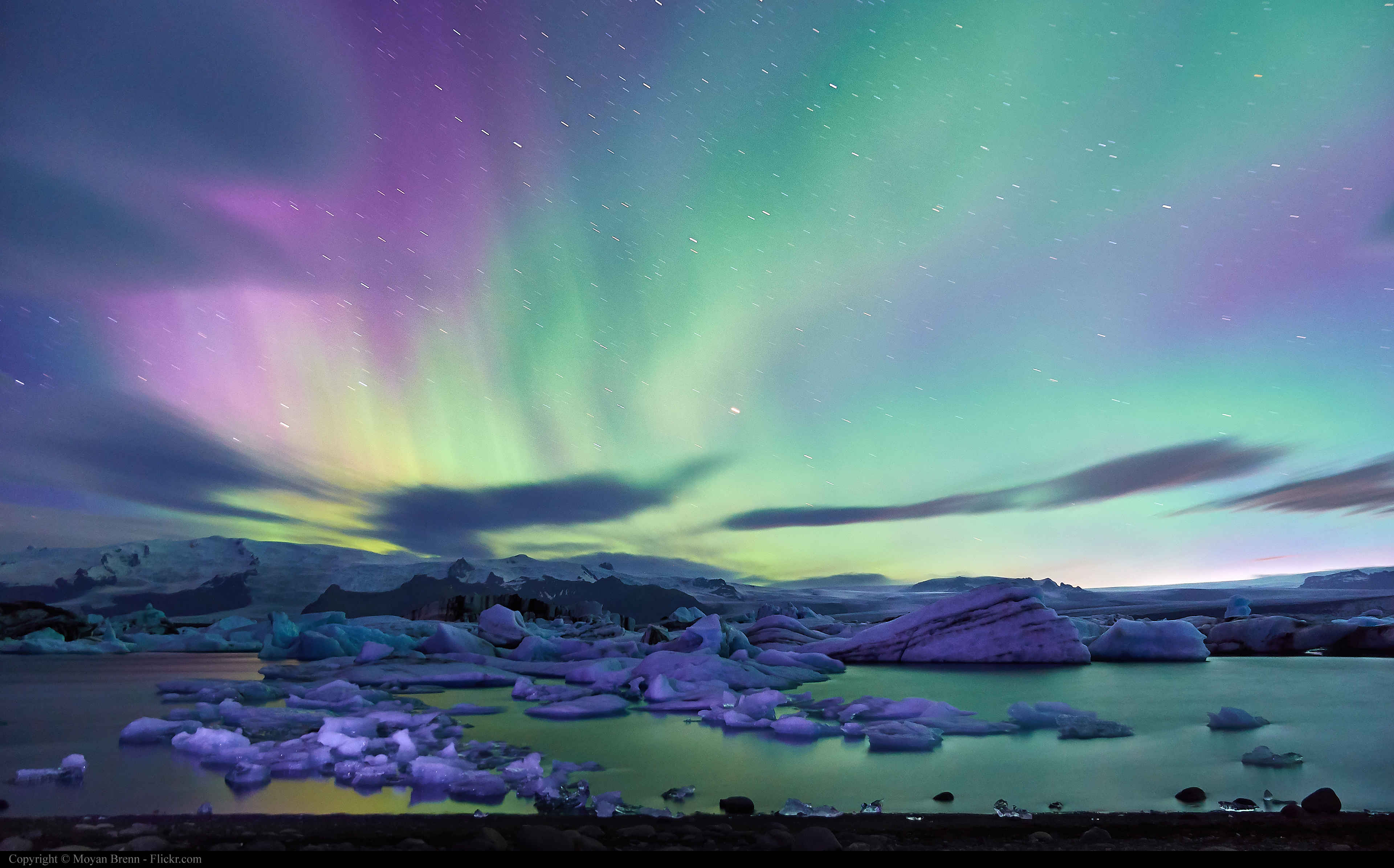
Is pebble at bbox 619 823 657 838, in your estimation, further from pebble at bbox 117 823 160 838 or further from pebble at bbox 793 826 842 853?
pebble at bbox 117 823 160 838

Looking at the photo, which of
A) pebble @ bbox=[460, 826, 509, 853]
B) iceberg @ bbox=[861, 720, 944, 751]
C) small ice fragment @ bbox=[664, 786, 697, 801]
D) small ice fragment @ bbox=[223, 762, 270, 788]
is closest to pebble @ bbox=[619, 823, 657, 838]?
pebble @ bbox=[460, 826, 509, 853]

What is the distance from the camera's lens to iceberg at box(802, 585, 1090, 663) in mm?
13484

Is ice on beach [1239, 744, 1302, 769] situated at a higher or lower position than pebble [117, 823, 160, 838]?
lower

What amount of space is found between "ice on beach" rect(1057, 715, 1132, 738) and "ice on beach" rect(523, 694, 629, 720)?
436cm

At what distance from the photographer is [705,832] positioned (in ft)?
9.48

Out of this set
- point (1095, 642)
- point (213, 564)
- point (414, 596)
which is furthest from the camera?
point (213, 564)

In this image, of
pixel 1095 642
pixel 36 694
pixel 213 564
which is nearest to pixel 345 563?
pixel 213 564

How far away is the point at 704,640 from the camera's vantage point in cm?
1306

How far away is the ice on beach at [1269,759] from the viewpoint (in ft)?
15.1

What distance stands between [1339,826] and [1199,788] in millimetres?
841

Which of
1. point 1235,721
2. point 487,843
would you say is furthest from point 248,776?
point 1235,721

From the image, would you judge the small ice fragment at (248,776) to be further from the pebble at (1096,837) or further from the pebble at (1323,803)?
the pebble at (1323,803)

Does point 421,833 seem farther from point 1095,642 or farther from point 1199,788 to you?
point 1095,642

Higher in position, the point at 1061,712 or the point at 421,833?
the point at 421,833
